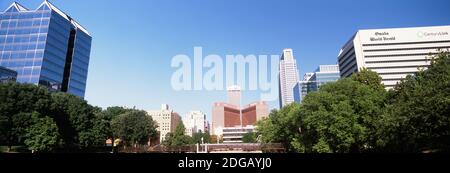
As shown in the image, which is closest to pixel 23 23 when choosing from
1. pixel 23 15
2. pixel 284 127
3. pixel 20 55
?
pixel 23 15

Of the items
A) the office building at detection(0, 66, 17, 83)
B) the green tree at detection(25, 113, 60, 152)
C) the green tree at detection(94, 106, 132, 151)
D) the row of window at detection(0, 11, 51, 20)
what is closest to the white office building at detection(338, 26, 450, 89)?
the green tree at detection(94, 106, 132, 151)

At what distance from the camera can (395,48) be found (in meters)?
126

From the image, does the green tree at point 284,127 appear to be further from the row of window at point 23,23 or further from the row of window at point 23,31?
the row of window at point 23,23

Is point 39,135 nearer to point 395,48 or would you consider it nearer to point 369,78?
point 369,78

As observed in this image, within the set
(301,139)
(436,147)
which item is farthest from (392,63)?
(436,147)

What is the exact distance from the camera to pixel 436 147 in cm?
2381

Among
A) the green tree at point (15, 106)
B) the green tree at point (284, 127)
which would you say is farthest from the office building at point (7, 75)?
the green tree at point (284, 127)

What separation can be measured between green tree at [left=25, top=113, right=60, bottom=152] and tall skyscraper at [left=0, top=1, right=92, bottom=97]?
5504 centimetres

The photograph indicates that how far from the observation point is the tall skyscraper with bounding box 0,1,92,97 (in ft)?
320

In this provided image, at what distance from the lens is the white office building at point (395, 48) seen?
124500mm

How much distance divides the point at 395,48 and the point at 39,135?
405 ft
